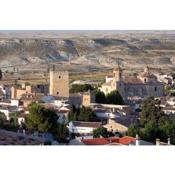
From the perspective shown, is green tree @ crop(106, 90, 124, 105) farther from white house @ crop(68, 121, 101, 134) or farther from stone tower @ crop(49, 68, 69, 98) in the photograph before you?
white house @ crop(68, 121, 101, 134)

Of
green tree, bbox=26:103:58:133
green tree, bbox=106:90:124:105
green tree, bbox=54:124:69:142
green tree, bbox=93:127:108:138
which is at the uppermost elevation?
green tree, bbox=26:103:58:133

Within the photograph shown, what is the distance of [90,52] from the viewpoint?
4366 centimetres

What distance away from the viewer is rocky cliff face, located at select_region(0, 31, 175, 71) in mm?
38156

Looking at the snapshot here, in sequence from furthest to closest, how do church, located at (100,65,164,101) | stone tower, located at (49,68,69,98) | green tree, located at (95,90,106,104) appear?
1. church, located at (100,65,164,101)
2. stone tower, located at (49,68,69,98)
3. green tree, located at (95,90,106,104)

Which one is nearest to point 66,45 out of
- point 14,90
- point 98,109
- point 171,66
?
point 171,66

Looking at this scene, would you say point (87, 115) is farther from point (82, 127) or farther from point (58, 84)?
point (58, 84)

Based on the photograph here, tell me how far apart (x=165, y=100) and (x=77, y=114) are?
4.15 meters

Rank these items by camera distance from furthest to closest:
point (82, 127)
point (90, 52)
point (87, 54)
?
point (90, 52) → point (87, 54) → point (82, 127)

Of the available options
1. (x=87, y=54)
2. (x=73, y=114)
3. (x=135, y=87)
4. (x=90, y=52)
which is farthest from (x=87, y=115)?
(x=90, y=52)

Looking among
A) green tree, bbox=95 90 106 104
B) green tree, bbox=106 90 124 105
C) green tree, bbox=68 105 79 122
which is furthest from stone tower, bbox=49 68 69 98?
green tree, bbox=68 105 79 122

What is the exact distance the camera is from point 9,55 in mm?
39750

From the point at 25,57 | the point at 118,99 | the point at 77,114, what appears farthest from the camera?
the point at 25,57
